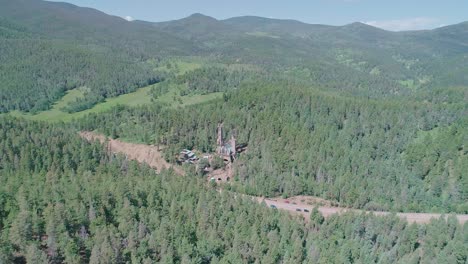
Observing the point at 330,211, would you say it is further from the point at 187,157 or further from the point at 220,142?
the point at 187,157

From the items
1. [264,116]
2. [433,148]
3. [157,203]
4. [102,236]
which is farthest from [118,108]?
[433,148]

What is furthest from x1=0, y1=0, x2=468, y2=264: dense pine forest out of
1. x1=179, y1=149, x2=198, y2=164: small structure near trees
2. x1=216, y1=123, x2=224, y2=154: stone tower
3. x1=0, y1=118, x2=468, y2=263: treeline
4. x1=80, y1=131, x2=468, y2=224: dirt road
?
x1=179, y1=149, x2=198, y2=164: small structure near trees

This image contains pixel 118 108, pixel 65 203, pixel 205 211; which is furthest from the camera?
pixel 118 108

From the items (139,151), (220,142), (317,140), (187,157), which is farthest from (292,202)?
(139,151)

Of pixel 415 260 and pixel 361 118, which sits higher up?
pixel 361 118

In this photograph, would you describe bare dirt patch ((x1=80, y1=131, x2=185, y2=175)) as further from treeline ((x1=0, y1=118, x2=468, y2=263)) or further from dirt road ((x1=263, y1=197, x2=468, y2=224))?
dirt road ((x1=263, y1=197, x2=468, y2=224))

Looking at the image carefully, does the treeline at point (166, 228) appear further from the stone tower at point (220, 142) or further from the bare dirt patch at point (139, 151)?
the stone tower at point (220, 142)

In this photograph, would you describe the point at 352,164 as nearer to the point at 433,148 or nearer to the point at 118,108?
the point at 433,148
